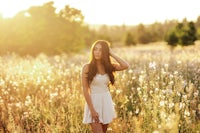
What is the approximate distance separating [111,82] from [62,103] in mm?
2539

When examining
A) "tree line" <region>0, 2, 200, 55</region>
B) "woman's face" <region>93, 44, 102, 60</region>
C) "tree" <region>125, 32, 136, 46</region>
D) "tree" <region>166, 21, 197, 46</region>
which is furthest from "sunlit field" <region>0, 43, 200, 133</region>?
"tree" <region>125, 32, 136, 46</region>

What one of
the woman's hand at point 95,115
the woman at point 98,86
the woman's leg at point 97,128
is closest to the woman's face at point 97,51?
the woman at point 98,86

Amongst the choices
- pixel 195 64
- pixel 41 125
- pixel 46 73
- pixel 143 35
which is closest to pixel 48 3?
pixel 46 73

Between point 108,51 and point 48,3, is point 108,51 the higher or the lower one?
the lower one

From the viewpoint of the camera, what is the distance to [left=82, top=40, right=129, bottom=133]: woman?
5.15m

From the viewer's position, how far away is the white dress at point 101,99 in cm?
525

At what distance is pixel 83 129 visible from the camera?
249 inches

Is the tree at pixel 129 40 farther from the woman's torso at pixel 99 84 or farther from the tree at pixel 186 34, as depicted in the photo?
the woman's torso at pixel 99 84

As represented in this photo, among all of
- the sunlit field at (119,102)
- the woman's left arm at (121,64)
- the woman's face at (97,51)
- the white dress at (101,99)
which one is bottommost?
the sunlit field at (119,102)

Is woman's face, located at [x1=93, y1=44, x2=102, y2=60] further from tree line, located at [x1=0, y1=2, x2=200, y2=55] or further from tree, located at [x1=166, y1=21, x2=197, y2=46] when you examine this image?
tree, located at [x1=166, y1=21, x2=197, y2=46]

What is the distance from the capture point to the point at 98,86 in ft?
17.4

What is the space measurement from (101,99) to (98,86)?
0.17 metres

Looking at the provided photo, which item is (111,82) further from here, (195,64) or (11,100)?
(195,64)

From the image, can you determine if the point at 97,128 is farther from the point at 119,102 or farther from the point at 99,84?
the point at 119,102
